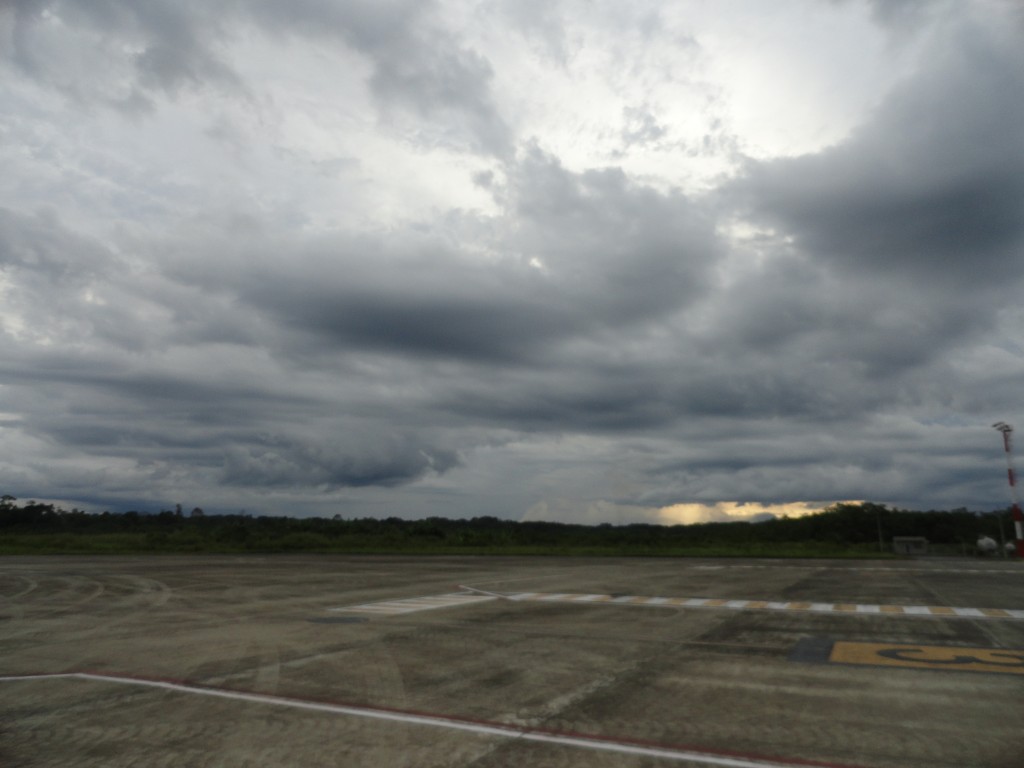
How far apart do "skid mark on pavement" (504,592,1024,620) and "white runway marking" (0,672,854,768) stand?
45.2ft

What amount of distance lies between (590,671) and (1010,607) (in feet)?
53.7

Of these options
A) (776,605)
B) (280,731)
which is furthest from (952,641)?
(280,731)

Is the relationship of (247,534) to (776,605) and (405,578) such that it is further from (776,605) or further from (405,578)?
(776,605)

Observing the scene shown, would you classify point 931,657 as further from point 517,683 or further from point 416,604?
point 416,604

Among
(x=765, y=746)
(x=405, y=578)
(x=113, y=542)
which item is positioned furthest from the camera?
(x=113, y=542)

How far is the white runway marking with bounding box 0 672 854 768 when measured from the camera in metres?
7.20

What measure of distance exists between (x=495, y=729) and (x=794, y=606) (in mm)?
15402

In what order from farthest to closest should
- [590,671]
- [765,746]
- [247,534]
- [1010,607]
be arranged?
[247,534], [1010,607], [590,671], [765,746]

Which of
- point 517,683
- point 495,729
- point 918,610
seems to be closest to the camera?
point 495,729

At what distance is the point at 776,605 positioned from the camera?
21203 mm

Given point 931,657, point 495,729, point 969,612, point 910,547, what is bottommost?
point 495,729

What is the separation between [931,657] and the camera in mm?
12805

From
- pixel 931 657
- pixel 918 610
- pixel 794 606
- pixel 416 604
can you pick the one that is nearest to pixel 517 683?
pixel 931 657

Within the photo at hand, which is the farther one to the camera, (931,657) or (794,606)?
(794,606)
